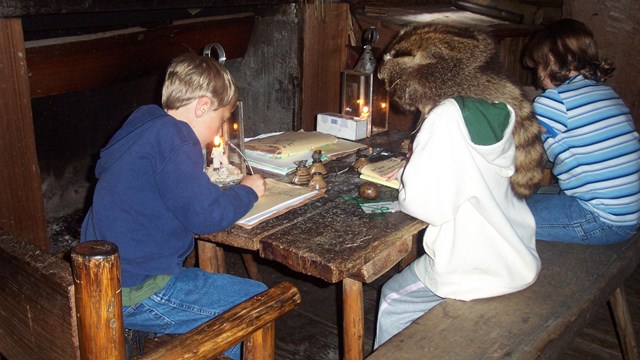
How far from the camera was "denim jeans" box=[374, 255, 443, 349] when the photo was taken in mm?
2371

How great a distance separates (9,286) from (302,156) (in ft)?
5.45

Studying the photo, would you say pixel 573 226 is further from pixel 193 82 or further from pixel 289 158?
pixel 193 82

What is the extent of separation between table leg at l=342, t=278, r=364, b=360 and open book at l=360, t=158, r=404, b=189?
473mm

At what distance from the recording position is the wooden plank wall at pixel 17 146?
2.82m

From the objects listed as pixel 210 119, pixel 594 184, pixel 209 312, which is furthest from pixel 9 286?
pixel 594 184

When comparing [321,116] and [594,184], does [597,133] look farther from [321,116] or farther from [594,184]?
[321,116]

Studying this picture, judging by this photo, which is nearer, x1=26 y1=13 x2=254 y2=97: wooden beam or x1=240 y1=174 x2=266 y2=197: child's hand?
x1=240 y1=174 x2=266 y2=197: child's hand

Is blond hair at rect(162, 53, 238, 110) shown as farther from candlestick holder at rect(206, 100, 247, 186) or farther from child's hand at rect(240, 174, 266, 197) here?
candlestick holder at rect(206, 100, 247, 186)

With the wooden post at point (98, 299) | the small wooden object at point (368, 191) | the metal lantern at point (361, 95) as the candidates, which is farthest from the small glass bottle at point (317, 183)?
the wooden post at point (98, 299)

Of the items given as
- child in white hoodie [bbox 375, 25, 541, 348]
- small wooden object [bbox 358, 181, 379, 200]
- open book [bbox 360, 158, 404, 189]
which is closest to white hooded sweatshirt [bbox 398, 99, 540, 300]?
child in white hoodie [bbox 375, 25, 541, 348]

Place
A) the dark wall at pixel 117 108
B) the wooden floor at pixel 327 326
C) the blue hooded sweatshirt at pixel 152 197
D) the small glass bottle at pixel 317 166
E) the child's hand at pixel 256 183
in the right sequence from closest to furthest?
the blue hooded sweatshirt at pixel 152 197 → the child's hand at pixel 256 183 → the small glass bottle at pixel 317 166 → the wooden floor at pixel 327 326 → the dark wall at pixel 117 108

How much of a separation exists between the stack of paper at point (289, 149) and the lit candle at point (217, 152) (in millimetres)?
197

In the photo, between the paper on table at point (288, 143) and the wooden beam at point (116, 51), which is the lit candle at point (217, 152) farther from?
the wooden beam at point (116, 51)

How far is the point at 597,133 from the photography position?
9.19 ft
